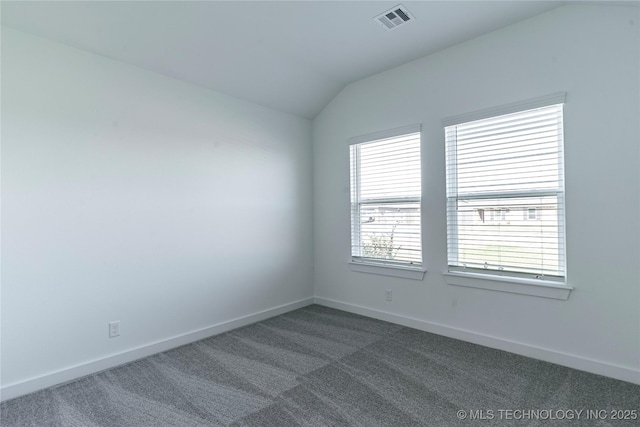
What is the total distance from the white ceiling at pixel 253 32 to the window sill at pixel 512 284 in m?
2.26

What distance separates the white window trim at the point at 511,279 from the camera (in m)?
2.67

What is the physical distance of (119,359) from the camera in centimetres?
279

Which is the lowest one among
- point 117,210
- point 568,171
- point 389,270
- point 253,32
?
A: point 389,270

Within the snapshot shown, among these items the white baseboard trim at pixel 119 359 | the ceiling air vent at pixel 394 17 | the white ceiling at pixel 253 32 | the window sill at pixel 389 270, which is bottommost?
the white baseboard trim at pixel 119 359

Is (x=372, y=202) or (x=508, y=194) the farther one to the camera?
(x=372, y=202)

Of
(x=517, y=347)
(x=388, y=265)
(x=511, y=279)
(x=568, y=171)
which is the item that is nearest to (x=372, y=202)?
(x=388, y=265)

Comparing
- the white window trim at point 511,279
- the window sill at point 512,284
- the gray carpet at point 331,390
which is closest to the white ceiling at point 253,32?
the white window trim at point 511,279

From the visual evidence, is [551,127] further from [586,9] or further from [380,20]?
[380,20]

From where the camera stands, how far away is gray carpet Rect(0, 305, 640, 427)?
205 cm

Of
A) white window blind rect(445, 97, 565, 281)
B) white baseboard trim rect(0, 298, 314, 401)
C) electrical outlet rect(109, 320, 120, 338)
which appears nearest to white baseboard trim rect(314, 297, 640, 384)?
white window blind rect(445, 97, 565, 281)

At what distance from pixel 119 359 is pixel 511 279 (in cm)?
346

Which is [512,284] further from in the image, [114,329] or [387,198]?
[114,329]

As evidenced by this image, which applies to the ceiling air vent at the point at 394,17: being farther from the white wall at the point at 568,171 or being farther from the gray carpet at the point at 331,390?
the gray carpet at the point at 331,390

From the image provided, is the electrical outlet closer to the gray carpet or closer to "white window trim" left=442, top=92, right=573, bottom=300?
the gray carpet
